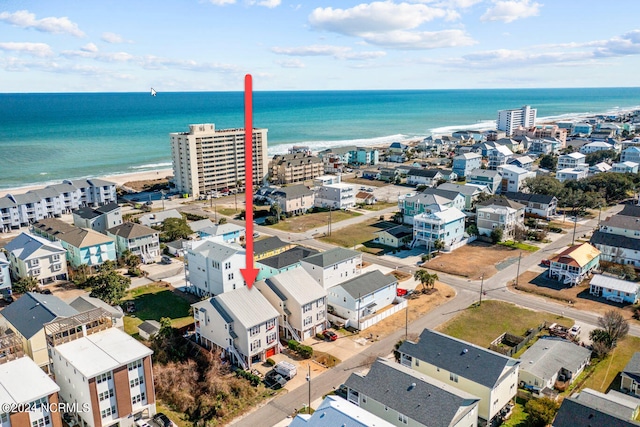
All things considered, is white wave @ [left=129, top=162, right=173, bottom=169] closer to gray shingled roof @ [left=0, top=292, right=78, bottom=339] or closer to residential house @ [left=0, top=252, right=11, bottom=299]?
residential house @ [left=0, top=252, right=11, bottom=299]

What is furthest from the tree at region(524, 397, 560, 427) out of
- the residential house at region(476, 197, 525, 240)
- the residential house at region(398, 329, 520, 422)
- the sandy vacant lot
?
the residential house at region(476, 197, 525, 240)

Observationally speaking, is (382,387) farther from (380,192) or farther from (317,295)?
(380,192)

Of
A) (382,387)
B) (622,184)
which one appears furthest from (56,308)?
(622,184)

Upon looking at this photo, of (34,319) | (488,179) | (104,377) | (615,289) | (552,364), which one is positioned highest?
(488,179)

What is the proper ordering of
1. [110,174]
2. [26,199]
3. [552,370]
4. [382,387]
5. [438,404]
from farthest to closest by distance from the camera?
1. [110,174]
2. [26,199]
3. [552,370]
4. [382,387]
5. [438,404]

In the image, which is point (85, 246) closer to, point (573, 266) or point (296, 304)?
point (296, 304)

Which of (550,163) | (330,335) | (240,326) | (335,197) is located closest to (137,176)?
(335,197)
